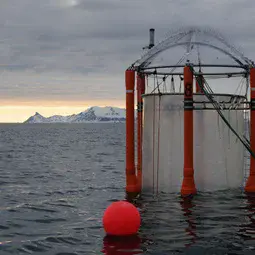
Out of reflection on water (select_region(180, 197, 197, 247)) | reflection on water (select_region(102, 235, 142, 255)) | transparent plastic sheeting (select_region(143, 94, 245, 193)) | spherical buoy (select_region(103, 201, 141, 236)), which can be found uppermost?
transparent plastic sheeting (select_region(143, 94, 245, 193))

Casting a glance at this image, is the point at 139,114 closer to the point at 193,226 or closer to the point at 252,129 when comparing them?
the point at 252,129

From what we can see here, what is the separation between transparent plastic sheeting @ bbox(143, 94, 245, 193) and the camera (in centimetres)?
1952

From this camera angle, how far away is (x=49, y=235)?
14992 mm

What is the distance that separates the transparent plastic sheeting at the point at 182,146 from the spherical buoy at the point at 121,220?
5.89 metres

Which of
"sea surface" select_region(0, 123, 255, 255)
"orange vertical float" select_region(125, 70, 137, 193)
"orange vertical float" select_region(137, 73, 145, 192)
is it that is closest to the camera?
"sea surface" select_region(0, 123, 255, 255)

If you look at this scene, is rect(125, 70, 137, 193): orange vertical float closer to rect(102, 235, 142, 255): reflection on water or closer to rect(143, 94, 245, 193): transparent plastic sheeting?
rect(143, 94, 245, 193): transparent plastic sheeting

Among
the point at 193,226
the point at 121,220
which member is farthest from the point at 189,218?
the point at 121,220

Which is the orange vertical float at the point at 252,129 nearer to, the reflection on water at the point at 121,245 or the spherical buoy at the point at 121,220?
the spherical buoy at the point at 121,220

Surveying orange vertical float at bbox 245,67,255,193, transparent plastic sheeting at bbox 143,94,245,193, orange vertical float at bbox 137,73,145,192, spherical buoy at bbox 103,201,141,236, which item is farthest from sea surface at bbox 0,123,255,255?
orange vertical float at bbox 137,73,145,192

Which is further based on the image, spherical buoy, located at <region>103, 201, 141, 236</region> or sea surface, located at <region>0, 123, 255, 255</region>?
spherical buoy, located at <region>103, 201, 141, 236</region>

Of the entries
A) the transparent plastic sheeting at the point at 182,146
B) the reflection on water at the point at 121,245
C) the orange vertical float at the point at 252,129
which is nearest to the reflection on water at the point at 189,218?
the transparent plastic sheeting at the point at 182,146

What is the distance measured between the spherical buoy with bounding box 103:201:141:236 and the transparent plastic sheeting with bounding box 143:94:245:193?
589 cm

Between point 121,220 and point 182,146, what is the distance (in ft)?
21.0

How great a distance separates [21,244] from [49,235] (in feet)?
3.62
